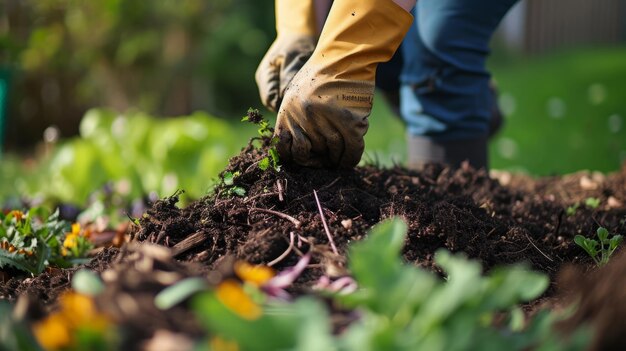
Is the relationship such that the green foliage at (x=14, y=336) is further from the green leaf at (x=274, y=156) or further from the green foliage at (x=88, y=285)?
the green leaf at (x=274, y=156)

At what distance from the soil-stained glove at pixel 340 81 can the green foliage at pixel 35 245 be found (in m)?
0.71

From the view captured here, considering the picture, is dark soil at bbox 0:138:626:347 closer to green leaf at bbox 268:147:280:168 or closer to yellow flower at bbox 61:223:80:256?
green leaf at bbox 268:147:280:168

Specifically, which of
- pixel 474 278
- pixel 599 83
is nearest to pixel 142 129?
pixel 474 278

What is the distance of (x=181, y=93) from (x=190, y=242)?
675 centimetres

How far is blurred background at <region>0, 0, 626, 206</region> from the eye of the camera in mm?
3746

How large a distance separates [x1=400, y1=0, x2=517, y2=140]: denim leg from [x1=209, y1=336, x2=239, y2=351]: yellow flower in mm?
1923

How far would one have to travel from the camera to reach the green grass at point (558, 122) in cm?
412

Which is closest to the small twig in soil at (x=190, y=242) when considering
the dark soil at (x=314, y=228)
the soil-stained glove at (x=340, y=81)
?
the dark soil at (x=314, y=228)

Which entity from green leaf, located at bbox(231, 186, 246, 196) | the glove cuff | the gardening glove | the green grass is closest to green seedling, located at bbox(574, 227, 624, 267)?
the glove cuff

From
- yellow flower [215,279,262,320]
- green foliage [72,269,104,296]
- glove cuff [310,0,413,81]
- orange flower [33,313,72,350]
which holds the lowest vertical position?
green foliage [72,269,104,296]

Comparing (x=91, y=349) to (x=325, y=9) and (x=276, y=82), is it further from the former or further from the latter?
(x=325, y=9)

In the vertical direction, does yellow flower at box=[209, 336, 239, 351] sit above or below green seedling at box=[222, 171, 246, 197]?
above

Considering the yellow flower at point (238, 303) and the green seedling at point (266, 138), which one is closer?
the yellow flower at point (238, 303)

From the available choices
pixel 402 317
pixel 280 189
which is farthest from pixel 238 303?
pixel 280 189
